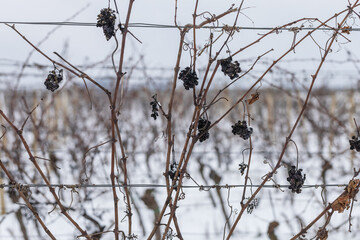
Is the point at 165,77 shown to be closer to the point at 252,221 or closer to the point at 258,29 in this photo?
the point at 252,221

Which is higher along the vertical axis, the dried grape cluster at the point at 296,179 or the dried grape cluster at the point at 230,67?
the dried grape cluster at the point at 230,67

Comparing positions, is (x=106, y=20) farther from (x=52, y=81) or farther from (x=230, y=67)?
(x=230, y=67)

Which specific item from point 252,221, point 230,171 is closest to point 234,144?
point 230,171

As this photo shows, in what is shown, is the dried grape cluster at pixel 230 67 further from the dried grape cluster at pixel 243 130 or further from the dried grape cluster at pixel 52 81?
the dried grape cluster at pixel 52 81

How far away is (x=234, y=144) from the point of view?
819cm

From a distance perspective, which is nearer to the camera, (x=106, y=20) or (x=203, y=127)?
(x=106, y=20)

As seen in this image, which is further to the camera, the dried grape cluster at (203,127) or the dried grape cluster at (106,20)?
the dried grape cluster at (203,127)

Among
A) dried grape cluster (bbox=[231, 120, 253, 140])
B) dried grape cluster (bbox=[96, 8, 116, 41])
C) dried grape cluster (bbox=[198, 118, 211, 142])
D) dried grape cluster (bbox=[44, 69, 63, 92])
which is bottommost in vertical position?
dried grape cluster (bbox=[231, 120, 253, 140])

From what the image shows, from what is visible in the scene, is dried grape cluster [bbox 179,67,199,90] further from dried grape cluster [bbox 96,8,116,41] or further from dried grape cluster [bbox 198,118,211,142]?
dried grape cluster [bbox 96,8,116,41]

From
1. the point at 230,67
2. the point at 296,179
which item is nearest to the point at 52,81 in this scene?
the point at 230,67

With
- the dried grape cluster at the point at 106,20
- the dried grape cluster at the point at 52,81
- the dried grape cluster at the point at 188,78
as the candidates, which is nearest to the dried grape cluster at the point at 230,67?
the dried grape cluster at the point at 188,78

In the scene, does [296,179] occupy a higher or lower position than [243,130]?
lower

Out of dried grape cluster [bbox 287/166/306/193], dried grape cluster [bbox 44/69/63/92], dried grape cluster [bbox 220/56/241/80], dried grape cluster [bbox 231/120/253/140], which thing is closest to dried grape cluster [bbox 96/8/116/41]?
dried grape cluster [bbox 44/69/63/92]

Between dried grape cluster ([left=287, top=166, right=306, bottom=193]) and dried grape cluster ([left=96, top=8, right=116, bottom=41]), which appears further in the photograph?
dried grape cluster ([left=287, top=166, right=306, bottom=193])
